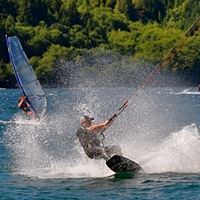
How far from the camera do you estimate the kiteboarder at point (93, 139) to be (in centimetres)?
2373

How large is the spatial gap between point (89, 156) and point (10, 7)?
160 metres

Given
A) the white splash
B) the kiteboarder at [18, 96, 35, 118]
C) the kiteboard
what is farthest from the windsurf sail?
the kiteboard

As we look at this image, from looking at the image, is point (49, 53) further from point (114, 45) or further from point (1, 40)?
point (114, 45)

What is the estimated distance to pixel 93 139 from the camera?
2378 centimetres

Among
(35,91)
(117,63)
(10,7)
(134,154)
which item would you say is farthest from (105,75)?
(134,154)

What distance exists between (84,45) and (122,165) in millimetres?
149528

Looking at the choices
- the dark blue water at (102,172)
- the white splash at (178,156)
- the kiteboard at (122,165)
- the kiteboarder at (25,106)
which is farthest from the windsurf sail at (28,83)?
the kiteboard at (122,165)

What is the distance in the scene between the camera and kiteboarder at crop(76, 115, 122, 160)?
2373 cm

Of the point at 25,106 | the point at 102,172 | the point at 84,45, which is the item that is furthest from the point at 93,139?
the point at 84,45

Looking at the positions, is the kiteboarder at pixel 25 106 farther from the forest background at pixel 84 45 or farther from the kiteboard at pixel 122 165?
the forest background at pixel 84 45

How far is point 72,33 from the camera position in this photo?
175375 mm

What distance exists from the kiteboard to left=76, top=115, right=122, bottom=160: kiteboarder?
0.23 m

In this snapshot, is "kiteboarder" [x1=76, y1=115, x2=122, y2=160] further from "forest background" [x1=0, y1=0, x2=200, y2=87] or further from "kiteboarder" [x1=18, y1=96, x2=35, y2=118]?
"forest background" [x1=0, y1=0, x2=200, y2=87]

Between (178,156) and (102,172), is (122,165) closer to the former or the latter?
(102,172)
